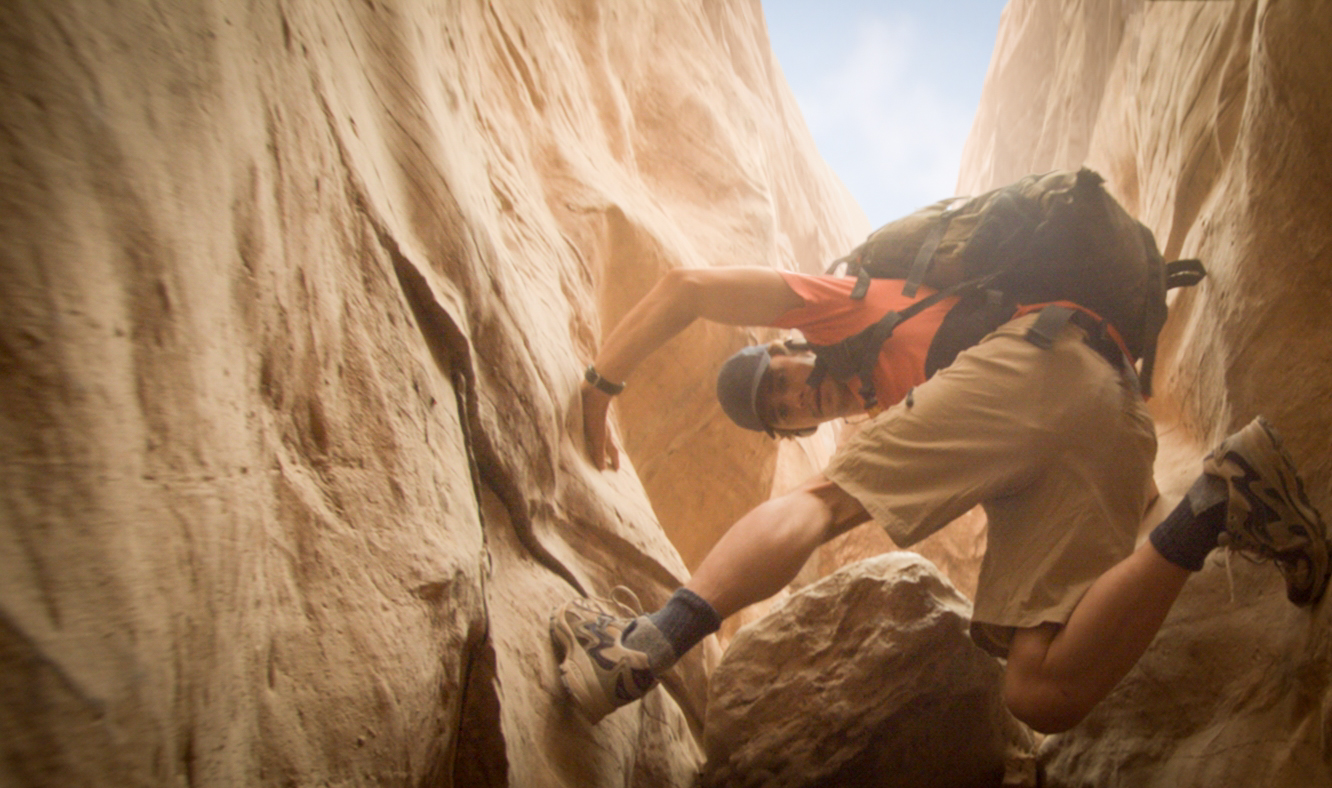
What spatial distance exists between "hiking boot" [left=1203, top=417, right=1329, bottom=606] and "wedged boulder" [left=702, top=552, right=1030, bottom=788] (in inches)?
44.1

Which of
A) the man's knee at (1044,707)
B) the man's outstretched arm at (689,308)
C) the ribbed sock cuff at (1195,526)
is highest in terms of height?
the man's outstretched arm at (689,308)

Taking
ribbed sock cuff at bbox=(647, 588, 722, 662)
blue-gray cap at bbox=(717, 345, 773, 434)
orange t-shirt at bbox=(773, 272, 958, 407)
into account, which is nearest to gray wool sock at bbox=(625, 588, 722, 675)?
ribbed sock cuff at bbox=(647, 588, 722, 662)

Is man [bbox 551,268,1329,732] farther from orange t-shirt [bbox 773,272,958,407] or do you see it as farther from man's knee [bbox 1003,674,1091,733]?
orange t-shirt [bbox 773,272,958,407]

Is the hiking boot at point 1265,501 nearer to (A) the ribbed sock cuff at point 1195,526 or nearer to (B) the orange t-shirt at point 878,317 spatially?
(A) the ribbed sock cuff at point 1195,526

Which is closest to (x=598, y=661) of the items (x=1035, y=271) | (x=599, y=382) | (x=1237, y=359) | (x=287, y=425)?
(x=287, y=425)

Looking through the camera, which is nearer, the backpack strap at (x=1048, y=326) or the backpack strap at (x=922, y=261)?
the backpack strap at (x=1048, y=326)

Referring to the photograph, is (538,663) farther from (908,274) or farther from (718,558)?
(908,274)

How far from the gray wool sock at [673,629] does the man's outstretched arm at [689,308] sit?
1125 millimetres

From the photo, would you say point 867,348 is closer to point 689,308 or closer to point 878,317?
point 878,317

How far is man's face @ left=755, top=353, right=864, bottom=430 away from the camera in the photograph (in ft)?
11.1

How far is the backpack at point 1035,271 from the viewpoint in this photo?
2523mm

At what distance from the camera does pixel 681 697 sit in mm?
3115

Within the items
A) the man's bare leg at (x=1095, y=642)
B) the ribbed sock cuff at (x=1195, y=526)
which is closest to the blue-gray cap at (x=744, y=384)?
the man's bare leg at (x=1095, y=642)

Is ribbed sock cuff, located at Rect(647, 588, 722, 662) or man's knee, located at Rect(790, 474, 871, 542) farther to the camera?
man's knee, located at Rect(790, 474, 871, 542)
